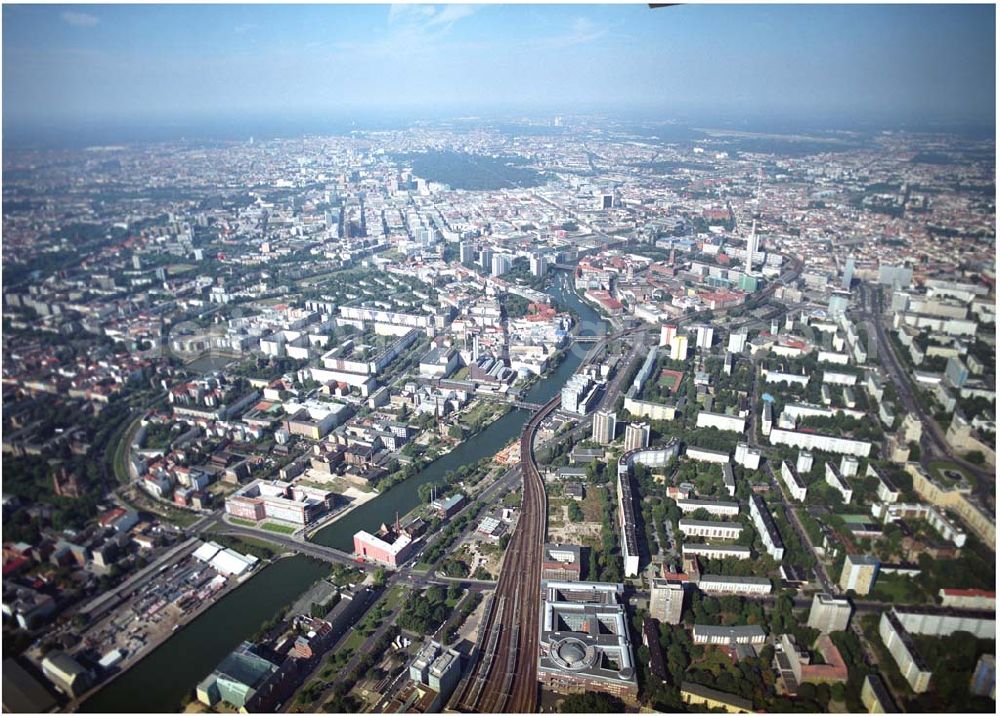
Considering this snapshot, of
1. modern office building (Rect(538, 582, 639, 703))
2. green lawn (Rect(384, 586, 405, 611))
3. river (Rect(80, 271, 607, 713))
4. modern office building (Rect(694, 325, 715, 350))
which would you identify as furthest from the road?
green lawn (Rect(384, 586, 405, 611))

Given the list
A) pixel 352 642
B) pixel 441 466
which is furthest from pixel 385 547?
pixel 441 466

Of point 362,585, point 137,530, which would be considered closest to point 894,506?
point 362,585

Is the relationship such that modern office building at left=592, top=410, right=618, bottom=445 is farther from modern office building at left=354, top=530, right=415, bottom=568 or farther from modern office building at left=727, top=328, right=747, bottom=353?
modern office building at left=727, top=328, right=747, bottom=353

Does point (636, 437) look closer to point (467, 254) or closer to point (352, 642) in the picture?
point (352, 642)

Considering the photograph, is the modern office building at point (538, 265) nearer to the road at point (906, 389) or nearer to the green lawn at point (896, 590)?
the road at point (906, 389)

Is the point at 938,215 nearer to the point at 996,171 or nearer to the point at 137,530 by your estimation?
the point at 996,171

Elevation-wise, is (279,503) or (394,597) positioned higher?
(279,503)

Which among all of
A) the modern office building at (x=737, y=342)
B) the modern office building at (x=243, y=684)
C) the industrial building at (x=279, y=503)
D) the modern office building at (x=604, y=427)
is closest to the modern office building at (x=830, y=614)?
the modern office building at (x=604, y=427)
